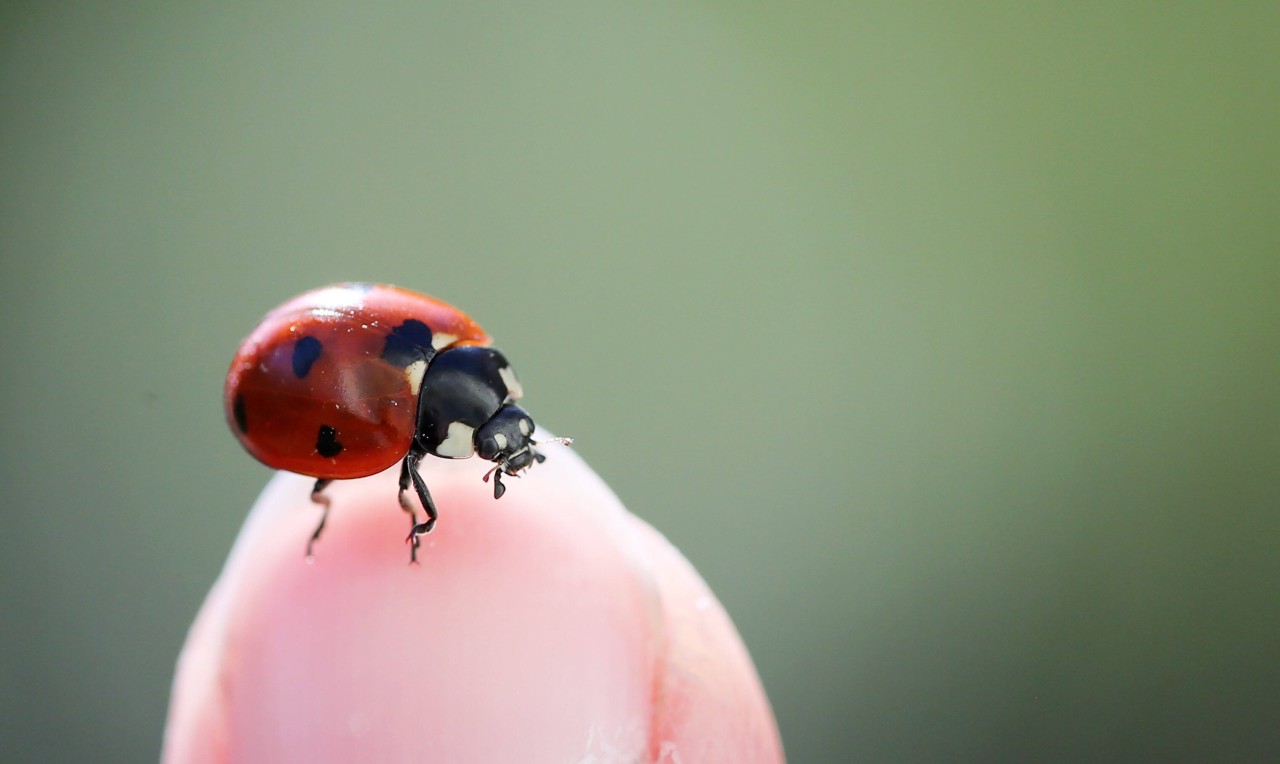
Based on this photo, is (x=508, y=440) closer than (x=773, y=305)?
Yes

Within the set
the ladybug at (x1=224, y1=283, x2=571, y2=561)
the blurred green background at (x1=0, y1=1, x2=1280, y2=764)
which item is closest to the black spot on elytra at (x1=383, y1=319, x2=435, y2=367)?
the ladybug at (x1=224, y1=283, x2=571, y2=561)

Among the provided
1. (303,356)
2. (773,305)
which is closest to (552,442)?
(303,356)

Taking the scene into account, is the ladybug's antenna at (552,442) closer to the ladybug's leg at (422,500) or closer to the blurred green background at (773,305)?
the ladybug's leg at (422,500)

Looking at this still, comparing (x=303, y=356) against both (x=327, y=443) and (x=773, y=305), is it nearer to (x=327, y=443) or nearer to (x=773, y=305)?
(x=327, y=443)

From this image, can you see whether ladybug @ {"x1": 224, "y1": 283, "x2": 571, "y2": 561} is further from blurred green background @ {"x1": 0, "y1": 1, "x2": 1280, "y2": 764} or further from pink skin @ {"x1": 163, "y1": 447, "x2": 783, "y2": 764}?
blurred green background @ {"x1": 0, "y1": 1, "x2": 1280, "y2": 764}

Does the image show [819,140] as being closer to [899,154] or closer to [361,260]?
[899,154]

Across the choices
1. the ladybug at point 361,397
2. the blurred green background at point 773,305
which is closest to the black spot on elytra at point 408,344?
the ladybug at point 361,397
